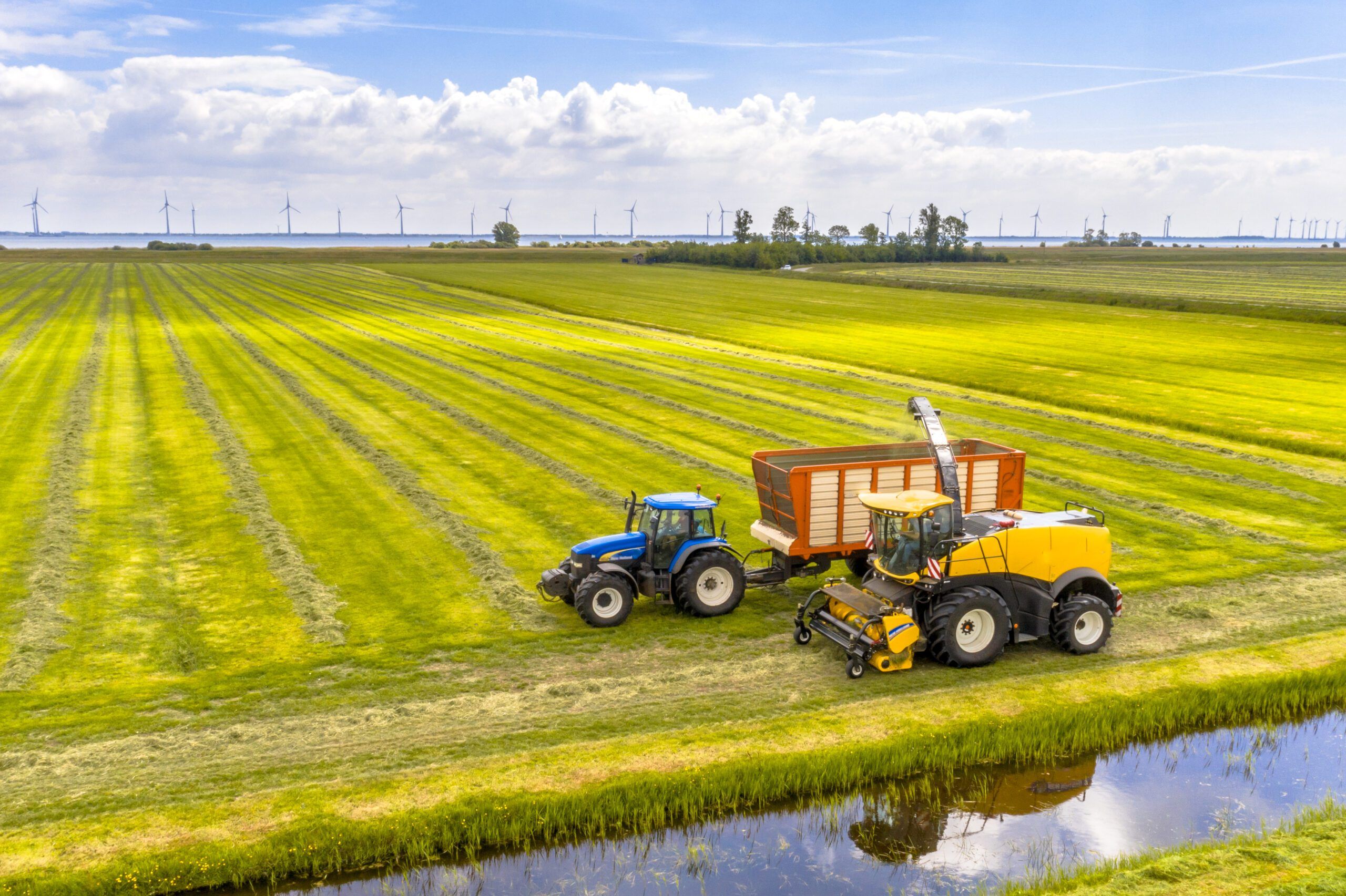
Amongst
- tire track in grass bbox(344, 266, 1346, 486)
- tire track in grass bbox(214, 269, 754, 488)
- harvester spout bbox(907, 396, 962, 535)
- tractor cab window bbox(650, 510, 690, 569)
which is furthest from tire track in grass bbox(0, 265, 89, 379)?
harvester spout bbox(907, 396, 962, 535)

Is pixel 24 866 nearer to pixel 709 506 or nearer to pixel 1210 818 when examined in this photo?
pixel 709 506

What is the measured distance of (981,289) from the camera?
102062mm

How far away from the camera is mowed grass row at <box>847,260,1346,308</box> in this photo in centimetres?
8711

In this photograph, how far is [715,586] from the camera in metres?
18.4

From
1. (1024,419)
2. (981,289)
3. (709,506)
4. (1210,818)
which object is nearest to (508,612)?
(709,506)

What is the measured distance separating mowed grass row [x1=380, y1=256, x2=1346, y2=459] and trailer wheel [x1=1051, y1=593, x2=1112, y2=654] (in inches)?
748

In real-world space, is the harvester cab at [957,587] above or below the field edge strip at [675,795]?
above

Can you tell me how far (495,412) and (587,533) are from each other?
15455 mm

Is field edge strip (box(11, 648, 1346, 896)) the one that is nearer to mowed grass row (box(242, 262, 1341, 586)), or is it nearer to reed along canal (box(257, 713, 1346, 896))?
reed along canal (box(257, 713, 1346, 896))

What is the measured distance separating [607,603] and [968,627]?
604cm

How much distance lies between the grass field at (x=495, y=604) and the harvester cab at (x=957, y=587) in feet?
1.69

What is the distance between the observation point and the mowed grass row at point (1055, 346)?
37.5 meters

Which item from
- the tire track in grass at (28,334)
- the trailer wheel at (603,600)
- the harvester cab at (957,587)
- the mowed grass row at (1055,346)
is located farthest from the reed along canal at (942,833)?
the tire track in grass at (28,334)

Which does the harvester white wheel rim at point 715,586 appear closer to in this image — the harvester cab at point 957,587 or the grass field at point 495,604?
the grass field at point 495,604
